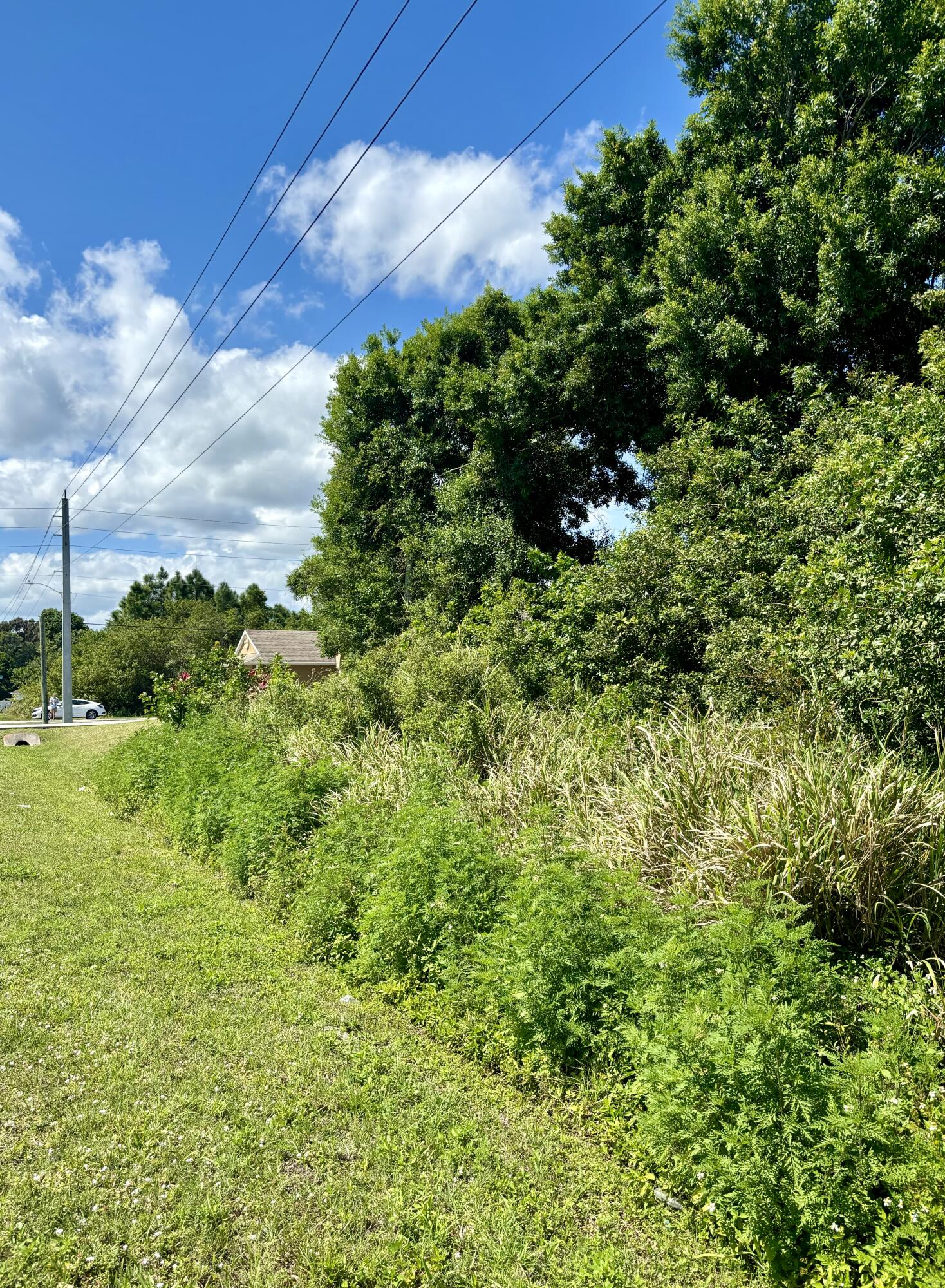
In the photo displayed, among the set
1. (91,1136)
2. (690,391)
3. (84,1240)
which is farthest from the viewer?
(690,391)

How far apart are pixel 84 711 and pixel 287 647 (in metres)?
13.1

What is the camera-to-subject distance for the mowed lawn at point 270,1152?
2.55m

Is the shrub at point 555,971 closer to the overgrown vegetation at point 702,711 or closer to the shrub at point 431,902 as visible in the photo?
the overgrown vegetation at point 702,711

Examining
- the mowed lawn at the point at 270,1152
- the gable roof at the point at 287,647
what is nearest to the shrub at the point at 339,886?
the mowed lawn at the point at 270,1152

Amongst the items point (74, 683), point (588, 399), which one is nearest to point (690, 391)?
point (588, 399)

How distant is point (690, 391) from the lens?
1209cm

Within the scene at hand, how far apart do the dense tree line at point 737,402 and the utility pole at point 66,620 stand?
17.7 m

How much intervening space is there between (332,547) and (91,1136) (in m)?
18.3

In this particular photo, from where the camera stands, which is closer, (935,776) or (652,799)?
(935,776)

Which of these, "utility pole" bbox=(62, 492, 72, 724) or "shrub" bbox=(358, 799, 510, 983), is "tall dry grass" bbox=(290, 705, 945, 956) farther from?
"utility pole" bbox=(62, 492, 72, 724)

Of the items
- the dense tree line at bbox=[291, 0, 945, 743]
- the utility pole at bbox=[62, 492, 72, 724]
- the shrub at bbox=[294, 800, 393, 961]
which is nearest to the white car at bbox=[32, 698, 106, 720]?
the utility pole at bbox=[62, 492, 72, 724]

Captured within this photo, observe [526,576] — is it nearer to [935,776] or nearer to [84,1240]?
[935,776]

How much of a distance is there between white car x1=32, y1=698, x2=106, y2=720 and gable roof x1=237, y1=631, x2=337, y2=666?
30.0 ft

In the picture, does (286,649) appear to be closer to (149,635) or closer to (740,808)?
(149,635)
